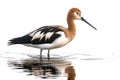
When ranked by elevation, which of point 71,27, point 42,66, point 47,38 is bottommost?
point 42,66

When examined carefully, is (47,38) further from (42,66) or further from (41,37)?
(42,66)

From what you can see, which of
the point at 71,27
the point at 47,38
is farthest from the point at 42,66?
the point at 71,27

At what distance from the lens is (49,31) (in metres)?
18.3

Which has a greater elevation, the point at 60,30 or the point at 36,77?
the point at 60,30

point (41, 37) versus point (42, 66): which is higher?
point (41, 37)

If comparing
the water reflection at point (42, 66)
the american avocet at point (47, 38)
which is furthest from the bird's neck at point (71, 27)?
the water reflection at point (42, 66)

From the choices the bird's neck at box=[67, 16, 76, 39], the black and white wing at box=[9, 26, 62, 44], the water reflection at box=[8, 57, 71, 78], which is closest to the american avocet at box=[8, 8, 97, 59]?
the black and white wing at box=[9, 26, 62, 44]

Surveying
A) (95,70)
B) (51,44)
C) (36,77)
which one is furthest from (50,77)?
(51,44)

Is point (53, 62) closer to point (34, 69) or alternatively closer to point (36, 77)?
point (34, 69)

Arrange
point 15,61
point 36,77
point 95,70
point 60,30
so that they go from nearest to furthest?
1. point 36,77
2. point 95,70
3. point 15,61
4. point 60,30

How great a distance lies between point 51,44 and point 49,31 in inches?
15.4

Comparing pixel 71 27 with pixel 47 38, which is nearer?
pixel 47 38

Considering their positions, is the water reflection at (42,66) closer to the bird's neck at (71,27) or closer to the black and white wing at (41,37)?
the black and white wing at (41,37)

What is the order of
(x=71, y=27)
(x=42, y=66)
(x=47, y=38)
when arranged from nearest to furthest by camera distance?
(x=42, y=66) → (x=47, y=38) → (x=71, y=27)
